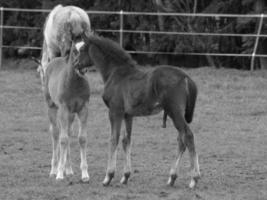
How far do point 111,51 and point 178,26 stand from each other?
1398 cm

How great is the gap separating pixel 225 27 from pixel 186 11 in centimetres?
169

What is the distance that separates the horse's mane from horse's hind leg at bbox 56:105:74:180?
85 centimetres

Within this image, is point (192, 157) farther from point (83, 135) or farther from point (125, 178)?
point (83, 135)

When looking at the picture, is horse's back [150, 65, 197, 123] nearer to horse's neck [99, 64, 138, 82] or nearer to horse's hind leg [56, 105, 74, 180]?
horse's neck [99, 64, 138, 82]

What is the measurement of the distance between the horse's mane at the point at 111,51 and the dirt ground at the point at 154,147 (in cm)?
144

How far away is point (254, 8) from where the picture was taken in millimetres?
21047

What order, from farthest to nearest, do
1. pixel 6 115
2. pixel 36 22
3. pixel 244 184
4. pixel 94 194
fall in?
1. pixel 36 22
2. pixel 6 115
3. pixel 244 184
4. pixel 94 194

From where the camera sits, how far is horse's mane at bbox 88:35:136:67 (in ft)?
28.1

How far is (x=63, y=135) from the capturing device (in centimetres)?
888

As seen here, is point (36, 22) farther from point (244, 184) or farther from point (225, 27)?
point (244, 184)

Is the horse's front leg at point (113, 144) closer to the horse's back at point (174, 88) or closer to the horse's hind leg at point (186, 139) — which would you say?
the horse's back at point (174, 88)

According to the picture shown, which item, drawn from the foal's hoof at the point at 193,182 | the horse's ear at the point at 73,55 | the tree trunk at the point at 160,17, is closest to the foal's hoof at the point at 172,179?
the foal's hoof at the point at 193,182

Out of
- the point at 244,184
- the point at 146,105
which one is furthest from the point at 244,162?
the point at 146,105

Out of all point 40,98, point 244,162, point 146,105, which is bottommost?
point 40,98
